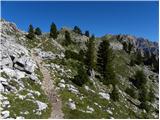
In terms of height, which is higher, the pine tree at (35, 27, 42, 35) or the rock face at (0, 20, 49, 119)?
the pine tree at (35, 27, 42, 35)

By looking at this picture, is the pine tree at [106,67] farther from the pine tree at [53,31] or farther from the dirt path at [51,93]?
the pine tree at [53,31]

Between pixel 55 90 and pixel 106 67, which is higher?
pixel 106 67

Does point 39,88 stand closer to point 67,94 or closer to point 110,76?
point 67,94

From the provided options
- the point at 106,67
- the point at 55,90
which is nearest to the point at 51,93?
the point at 55,90

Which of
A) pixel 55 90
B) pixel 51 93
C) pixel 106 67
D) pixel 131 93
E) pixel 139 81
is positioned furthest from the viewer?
pixel 139 81

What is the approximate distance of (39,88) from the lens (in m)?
42.8

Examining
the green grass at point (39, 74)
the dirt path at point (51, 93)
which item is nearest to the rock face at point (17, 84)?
the green grass at point (39, 74)

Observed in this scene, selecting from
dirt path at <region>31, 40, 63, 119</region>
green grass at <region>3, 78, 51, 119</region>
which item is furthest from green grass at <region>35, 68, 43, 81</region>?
green grass at <region>3, 78, 51, 119</region>

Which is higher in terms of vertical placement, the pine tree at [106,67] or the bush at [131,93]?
the pine tree at [106,67]

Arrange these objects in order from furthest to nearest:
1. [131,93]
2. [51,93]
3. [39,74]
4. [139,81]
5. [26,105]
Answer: [139,81] → [131,93] → [39,74] → [51,93] → [26,105]

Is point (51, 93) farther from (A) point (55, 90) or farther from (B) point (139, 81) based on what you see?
(B) point (139, 81)

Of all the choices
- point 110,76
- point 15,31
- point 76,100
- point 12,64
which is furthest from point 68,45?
point 76,100

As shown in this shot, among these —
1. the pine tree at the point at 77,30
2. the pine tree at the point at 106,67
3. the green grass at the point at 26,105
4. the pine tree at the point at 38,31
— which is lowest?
the green grass at the point at 26,105

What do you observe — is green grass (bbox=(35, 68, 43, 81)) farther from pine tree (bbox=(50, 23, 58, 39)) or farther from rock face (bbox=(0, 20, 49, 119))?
pine tree (bbox=(50, 23, 58, 39))
